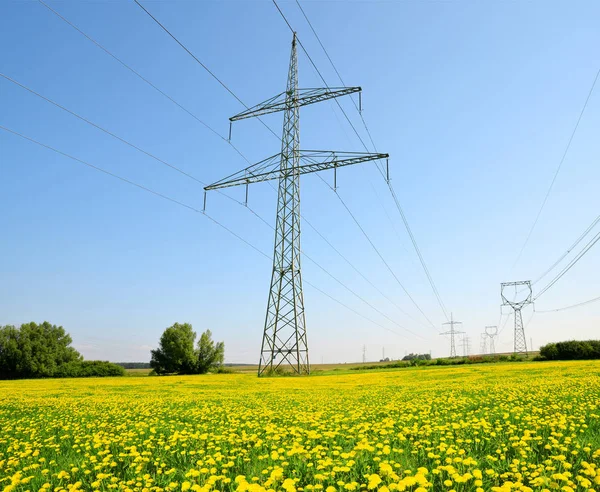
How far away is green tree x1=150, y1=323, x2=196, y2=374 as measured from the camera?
74.8m

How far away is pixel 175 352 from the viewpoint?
75.8 metres

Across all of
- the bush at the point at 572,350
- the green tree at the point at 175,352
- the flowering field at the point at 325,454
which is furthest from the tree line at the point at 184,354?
the flowering field at the point at 325,454

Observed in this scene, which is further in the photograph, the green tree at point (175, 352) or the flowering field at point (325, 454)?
the green tree at point (175, 352)

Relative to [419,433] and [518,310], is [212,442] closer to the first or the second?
[419,433]

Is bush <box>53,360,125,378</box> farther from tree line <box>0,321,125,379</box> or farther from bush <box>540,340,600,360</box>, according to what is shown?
bush <box>540,340,600,360</box>

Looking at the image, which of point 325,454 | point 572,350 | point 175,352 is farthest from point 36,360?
point 572,350

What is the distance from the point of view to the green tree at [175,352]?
74812mm

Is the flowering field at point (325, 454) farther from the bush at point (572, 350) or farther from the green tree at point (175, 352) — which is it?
the green tree at point (175, 352)

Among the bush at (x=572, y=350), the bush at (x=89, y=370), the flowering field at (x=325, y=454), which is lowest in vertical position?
the bush at (x=89, y=370)

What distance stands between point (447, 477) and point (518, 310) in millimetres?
86232

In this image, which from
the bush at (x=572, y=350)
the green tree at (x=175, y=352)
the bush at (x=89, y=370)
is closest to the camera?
the bush at (x=572, y=350)

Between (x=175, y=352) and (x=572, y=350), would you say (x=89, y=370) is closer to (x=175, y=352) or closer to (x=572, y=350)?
(x=175, y=352)

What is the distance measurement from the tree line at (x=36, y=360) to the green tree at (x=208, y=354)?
13.9 metres

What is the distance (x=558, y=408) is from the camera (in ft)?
27.5
